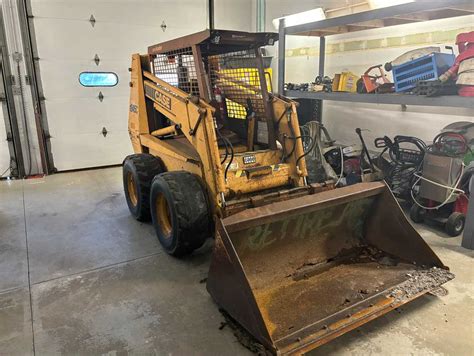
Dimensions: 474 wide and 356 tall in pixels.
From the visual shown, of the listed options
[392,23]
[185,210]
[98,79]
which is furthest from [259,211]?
[98,79]

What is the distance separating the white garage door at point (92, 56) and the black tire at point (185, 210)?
3.84 meters

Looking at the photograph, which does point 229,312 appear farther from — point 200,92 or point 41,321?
point 200,92

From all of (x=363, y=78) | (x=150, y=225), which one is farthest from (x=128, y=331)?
(x=363, y=78)

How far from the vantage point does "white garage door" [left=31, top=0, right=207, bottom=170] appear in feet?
19.4

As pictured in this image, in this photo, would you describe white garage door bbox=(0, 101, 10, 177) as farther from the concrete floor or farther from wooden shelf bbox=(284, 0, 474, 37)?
wooden shelf bbox=(284, 0, 474, 37)

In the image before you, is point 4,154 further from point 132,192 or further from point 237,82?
point 237,82

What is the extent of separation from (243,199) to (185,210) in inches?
18.6

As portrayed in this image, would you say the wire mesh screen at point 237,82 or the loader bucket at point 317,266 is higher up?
the wire mesh screen at point 237,82

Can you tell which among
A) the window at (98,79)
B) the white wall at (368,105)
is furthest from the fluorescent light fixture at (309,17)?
the window at (98,79)

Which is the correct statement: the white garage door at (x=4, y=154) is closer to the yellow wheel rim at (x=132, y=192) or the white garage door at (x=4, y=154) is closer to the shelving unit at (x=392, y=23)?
the yellow wheel rim at (x=132, y=192)

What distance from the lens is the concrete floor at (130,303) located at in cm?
220

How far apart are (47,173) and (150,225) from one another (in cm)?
316

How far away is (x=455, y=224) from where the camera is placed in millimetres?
3574

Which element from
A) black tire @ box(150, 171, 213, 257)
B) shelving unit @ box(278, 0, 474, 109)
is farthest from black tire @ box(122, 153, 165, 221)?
shelving unit @ box(278, 0, 474, 109)
